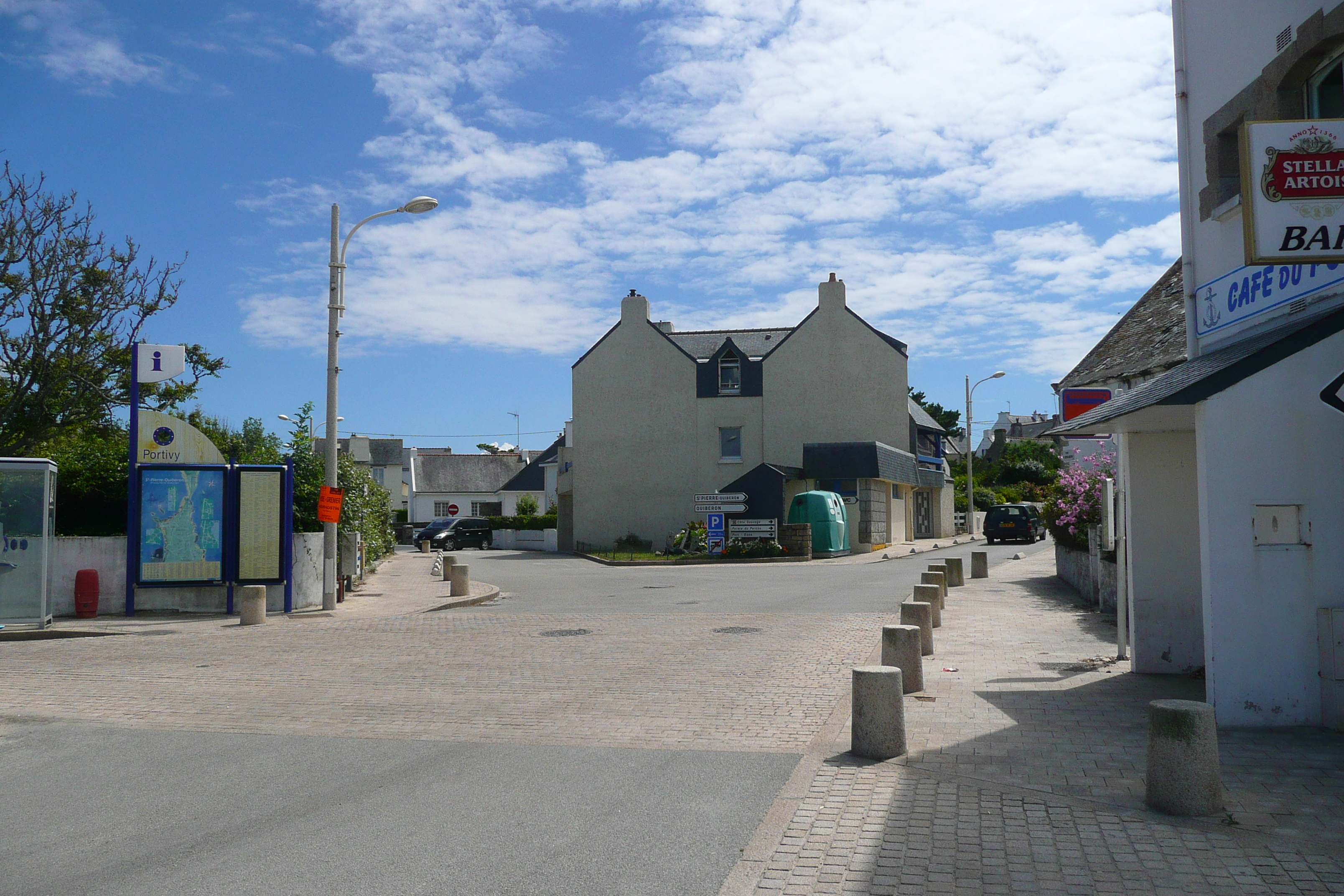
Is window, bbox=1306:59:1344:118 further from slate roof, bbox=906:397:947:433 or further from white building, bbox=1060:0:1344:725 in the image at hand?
slate roof, bbox=906:397:947:433

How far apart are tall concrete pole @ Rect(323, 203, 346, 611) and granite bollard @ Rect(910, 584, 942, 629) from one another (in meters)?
9.82

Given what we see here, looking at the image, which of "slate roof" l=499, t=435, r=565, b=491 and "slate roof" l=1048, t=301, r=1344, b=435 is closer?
"slate roof" l=1048, t=301, r=1344, b=435

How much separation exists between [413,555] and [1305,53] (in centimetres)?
4025

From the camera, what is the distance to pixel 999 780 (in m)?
6.24

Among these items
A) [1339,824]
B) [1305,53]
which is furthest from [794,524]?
[1339,824]

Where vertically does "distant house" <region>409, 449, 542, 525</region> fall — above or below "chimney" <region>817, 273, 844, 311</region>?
below

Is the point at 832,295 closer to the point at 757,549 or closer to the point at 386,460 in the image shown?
the point at 757,549

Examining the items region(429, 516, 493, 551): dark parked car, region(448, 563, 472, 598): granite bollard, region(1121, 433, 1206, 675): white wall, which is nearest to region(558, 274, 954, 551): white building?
region(429, 516, 493, 551): dark parked car

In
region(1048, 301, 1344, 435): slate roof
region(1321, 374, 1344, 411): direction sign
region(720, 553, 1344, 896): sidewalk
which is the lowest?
region(720, 553, 1344, 896): sidewalk

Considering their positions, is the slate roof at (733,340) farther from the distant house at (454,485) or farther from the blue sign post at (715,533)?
the distant house at (454,485)

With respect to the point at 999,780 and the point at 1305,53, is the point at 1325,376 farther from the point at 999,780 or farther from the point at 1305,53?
the point at 999,780

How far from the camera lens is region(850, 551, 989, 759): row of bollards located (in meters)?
6.82

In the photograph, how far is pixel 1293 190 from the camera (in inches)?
275

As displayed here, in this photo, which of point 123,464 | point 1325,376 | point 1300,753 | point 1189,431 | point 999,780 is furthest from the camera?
point 123,464
